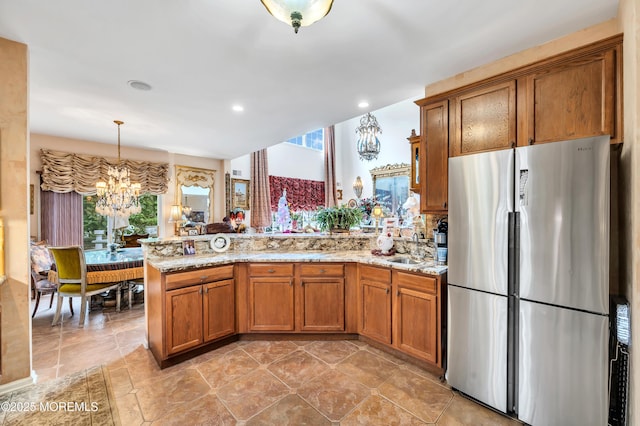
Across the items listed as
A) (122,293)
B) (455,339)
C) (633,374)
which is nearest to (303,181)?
(122,293)

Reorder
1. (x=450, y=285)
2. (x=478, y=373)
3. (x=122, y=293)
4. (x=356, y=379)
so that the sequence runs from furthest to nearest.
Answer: (x=122, y=293)
(x=356, y=379)
(x=450, y=285)
(x=478, y=373)

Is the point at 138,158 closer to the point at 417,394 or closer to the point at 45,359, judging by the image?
the point at 45,359

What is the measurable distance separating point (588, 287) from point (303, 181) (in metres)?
7.45

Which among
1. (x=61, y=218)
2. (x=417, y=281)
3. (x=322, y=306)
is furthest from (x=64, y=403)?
(x=61, y=218)

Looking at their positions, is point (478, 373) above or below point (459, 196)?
below

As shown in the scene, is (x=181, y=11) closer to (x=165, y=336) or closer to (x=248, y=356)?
(x=165, y=336)

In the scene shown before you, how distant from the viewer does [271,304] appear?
2945 millimetres

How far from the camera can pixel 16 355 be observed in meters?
2.09

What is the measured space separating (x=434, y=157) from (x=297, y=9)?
6.20 ft

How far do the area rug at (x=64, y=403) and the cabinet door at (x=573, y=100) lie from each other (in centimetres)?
362

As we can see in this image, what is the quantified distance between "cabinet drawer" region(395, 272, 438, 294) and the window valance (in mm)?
5192

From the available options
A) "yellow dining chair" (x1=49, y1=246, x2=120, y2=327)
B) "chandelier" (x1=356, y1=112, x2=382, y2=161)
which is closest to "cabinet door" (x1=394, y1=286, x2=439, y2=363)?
"yellow dining chair" (x1=49, y1=246, x2=120, y2=327)

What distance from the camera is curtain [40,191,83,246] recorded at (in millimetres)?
4582

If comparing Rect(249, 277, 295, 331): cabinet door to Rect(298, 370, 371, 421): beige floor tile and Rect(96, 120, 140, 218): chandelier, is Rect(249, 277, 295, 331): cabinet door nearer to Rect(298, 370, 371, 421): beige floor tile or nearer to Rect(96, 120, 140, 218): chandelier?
Rect(298, 370, 371, 421): beige floor tile
